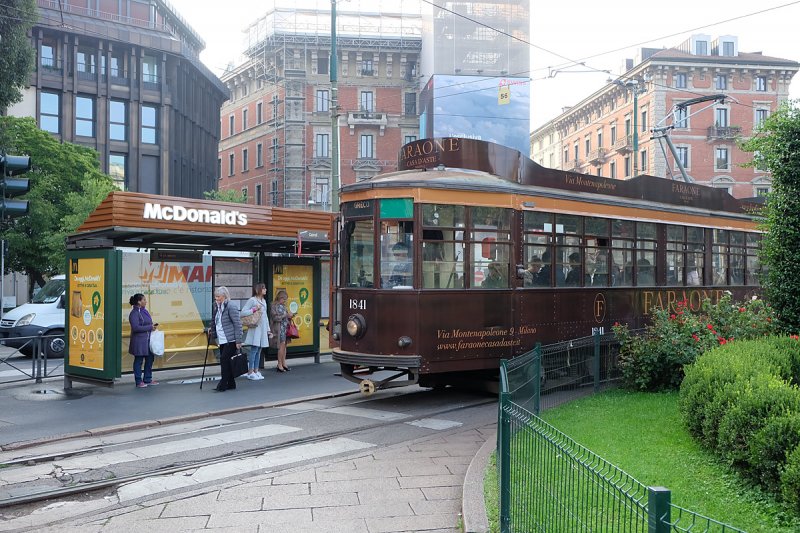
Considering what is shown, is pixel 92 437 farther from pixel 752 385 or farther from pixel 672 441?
pixel 752 385

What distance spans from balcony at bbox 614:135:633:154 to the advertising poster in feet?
144

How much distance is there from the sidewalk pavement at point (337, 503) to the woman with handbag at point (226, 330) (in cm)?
524

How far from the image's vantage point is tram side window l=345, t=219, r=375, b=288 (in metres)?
10.7

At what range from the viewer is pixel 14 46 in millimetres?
24266

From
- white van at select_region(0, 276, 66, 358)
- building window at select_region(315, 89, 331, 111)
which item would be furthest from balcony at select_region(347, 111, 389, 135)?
white van at select_region(0, 276, 66, 358)

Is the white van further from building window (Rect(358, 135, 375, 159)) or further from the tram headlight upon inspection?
building window (Rect(358, 135, 375, 159))

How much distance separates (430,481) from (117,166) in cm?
4244

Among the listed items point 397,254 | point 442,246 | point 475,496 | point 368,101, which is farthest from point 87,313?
point 368,101

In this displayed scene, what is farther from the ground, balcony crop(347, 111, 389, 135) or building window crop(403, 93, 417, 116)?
building window crop(403, 93, 417, 116)

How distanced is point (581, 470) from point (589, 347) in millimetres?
6972

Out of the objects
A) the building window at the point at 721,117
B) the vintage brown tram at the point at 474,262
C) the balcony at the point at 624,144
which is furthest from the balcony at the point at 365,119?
the vintage brown tram at the point at 474,262

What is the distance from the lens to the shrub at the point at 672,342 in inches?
401

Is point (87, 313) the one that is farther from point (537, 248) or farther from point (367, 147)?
point (367, 147)

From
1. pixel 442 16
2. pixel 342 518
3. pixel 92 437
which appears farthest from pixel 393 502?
pixel 442 16
